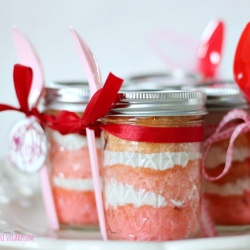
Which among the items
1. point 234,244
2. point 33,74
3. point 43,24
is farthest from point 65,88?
point 43,24

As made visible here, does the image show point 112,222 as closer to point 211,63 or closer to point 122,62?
point 211,63

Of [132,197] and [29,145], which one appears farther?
[29,145]

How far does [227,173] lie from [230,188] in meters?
0.03

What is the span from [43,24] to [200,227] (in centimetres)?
83

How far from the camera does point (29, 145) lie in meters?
0.91

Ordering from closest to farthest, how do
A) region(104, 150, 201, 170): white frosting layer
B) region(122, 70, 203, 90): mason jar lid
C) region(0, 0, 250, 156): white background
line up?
region(104, 150, 201, 170): white frosting layer < region(122, 70, 203, 90): mason jar lid < region(0, 0, 250, 156): white background

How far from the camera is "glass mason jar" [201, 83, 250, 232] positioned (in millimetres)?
892

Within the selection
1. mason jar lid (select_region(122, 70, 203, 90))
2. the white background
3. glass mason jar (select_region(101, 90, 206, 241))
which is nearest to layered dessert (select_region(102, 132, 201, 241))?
glass mason jar (select_region(101, 90, 206, 241))

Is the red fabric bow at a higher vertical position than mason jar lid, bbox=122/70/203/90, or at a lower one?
lower

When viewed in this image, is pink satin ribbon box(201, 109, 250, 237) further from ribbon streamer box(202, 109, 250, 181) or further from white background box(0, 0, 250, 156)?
white background box(0, 0, 250, 156)

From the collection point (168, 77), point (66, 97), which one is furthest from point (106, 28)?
point (66, 97)

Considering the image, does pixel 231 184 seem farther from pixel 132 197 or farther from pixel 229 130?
pixel 132 197

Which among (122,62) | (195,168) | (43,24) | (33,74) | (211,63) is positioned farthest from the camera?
(122,62)

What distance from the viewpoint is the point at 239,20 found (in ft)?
5.04
